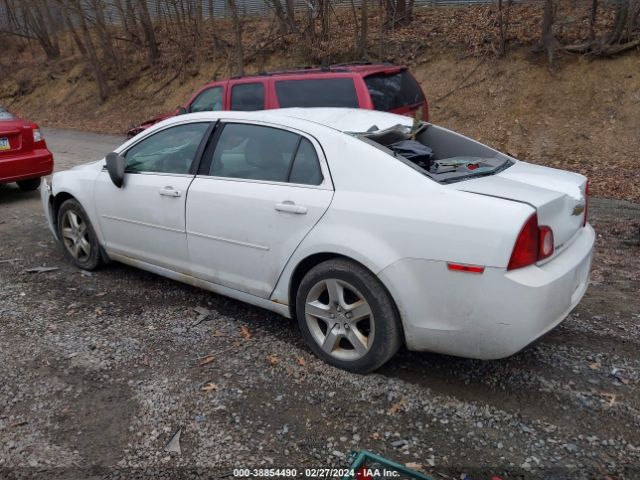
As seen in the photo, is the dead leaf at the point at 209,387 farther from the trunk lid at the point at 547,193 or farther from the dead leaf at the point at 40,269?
the dead leaf at the point at 40,269

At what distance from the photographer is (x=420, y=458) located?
2.85 meters

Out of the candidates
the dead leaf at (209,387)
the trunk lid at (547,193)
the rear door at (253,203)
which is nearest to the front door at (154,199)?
the rear door at (253,203)

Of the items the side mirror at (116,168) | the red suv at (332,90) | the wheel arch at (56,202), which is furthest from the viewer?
the red suv at (332,90)

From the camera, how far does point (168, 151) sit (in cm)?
457

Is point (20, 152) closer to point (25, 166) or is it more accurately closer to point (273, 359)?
point (25, 166)

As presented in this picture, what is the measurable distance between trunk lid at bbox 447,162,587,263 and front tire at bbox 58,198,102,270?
3406 millimetres

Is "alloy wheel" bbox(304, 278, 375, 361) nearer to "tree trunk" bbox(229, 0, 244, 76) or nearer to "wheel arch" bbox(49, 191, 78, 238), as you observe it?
"wheel arch" bbox(49, 191, 78, 238)

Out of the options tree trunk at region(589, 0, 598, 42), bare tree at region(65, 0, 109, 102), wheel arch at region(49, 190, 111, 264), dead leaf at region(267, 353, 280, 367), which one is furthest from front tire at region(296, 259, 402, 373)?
bare tree at region(65, 0, 109, 102)

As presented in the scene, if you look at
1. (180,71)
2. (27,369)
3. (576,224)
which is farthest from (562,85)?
(180,71)

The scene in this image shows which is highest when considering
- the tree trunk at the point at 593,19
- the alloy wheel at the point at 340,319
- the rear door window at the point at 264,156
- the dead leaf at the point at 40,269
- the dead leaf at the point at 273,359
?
the tree trunk at the point at 593,19

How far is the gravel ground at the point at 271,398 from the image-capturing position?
2869 millimetres

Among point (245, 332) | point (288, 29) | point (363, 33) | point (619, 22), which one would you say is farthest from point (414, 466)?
point (288, 29)

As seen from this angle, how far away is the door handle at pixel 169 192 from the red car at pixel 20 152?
4.53 metres

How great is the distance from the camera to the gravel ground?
2.87m
